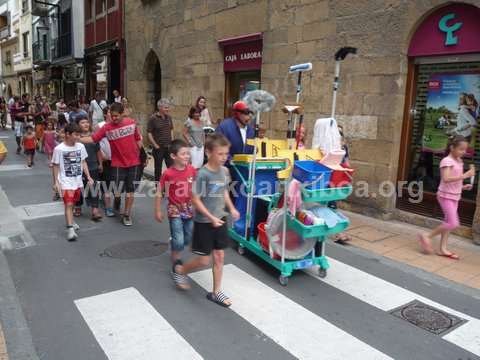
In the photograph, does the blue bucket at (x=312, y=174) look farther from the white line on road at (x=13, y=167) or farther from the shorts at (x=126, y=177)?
the white line on road at (x=13, y=167)

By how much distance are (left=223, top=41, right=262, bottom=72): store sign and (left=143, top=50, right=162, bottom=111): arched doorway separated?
4697 millimetres

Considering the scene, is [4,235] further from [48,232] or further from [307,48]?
[307,48]

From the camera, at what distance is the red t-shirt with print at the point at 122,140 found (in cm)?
615

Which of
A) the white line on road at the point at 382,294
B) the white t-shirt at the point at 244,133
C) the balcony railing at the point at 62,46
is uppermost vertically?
the balcony railing at the point at 62,46

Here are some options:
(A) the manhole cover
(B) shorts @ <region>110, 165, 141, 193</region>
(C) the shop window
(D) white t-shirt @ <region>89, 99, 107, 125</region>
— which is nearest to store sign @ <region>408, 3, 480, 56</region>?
(C) the shop window

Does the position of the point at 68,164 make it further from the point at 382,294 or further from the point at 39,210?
the point at 382,294

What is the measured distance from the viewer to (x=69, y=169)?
5762 mm

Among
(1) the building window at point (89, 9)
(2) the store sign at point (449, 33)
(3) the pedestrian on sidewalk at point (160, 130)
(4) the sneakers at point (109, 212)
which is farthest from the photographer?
(1) the building window at point (89, 9)

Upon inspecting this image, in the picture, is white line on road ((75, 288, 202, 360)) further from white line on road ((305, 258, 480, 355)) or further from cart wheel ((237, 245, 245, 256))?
white line on road ((305, 258, 480, 355))

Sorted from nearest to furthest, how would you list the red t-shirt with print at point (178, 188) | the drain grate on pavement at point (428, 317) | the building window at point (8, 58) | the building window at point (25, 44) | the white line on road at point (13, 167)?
the drain grate on pavement at point (428, 317), the red t-shirt with print at point (178, 188), the white line on road at point (13, 167), the building window at point (25, 44), the building window at point (8, 58)

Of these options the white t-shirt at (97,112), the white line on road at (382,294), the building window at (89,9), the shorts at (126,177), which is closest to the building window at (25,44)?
the building window at (89,9)

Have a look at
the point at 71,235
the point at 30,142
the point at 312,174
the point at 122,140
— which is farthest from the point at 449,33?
the point at 30,142

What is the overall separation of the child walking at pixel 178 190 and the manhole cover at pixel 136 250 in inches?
36.5

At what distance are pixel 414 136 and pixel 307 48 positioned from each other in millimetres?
2733
